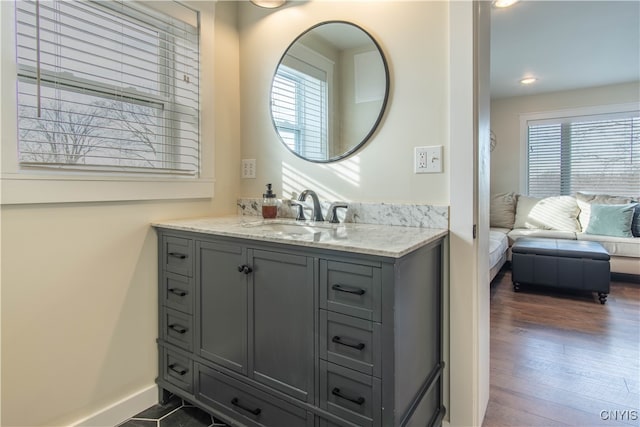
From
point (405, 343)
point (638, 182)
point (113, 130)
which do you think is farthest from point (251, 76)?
point (638, 182)

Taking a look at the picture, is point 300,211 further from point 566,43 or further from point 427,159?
point 566,43

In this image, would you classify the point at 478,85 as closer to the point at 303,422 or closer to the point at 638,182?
the point at 303,422

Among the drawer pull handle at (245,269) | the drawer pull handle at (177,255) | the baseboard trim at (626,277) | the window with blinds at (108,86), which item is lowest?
the baseboard trim at (626,277)

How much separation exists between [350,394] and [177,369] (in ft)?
3.31

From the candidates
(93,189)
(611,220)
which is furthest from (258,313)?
(611,220)

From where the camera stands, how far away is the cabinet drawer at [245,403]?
1.32 m

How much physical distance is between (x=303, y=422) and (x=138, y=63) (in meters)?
1.80

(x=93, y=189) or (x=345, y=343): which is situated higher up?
(x=93, y=189)

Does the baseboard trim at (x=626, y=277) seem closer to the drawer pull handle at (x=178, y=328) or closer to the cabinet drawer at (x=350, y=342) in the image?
the cabinet drawer at (x=350, y=342)

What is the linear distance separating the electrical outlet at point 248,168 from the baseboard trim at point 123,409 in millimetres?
1272

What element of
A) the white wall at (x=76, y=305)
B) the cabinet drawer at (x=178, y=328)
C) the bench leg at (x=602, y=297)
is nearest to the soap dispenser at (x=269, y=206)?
the white wall at (x=76, y=305)

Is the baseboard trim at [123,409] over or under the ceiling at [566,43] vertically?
under

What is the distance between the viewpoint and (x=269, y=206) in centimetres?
199

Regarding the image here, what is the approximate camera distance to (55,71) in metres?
1.49
